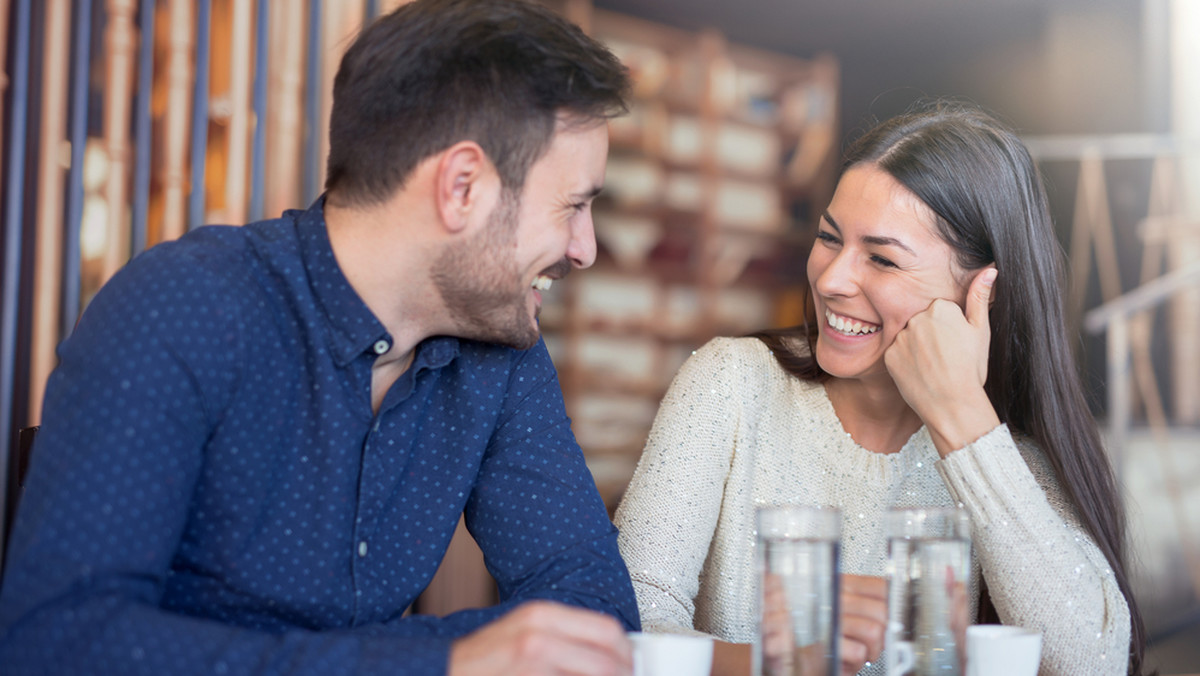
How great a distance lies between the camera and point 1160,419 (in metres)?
3.20

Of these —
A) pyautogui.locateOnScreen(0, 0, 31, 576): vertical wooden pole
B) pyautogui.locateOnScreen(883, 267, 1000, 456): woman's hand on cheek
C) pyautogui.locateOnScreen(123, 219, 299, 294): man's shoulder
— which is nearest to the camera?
pyautogui.locateOnScreen(123, 219, 299, 294): man's shoulder

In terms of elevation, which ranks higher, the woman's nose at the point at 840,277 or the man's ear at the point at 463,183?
the man's ear at the point at 463,183

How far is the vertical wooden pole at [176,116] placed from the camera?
244 cm

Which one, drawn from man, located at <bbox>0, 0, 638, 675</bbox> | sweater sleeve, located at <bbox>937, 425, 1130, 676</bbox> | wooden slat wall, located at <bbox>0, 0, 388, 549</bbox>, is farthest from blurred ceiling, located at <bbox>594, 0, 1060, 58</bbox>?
man, located at <bbox>0, 0, 638, 675</bbox>

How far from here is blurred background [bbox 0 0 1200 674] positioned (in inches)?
91.5

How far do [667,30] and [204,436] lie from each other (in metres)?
4.00

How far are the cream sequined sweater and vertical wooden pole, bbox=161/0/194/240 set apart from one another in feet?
4.89

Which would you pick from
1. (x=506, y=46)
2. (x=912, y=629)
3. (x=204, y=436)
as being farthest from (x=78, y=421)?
(x=912, y=629)

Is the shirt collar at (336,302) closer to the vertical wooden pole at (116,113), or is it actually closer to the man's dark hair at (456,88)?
the man's dark hair at (456,88)

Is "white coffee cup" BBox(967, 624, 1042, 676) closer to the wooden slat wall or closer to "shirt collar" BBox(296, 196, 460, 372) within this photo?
"shirt collar" BBox(296, 196, 460, 372)

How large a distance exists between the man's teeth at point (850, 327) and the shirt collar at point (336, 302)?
75 centimetres

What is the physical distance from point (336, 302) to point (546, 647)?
474mm

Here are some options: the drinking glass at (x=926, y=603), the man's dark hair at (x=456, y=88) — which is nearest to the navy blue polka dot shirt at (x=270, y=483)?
the man's dark hair at (x=456, y=88)

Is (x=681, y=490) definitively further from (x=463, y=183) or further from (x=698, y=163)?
(x=698, y=163)
